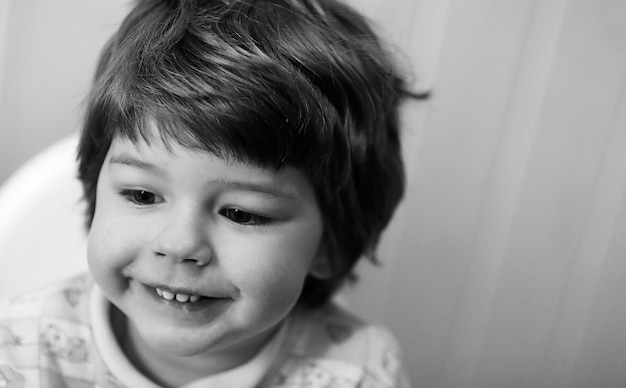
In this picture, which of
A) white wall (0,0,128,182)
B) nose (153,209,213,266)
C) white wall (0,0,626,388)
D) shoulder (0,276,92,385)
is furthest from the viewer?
white wall (0,0,128,182)

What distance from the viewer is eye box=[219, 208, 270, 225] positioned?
65 cm

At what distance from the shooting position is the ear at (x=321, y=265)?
794 millimetres

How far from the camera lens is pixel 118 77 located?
66 cm

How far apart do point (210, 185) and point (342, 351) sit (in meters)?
0.30

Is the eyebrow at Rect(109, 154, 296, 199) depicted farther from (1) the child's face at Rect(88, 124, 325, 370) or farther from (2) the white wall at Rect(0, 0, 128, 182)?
(2) the white wall at Rect(0, 0, 128, 182)

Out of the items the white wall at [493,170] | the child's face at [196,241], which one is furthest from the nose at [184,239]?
the white wall at [493,170]

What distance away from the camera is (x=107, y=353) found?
739 millimetres

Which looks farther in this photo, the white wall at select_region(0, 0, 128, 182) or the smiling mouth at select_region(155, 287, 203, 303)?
the white wall at select_region(0, 0, 128, 182)

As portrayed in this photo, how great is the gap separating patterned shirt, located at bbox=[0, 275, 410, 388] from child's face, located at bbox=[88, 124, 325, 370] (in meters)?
0.08

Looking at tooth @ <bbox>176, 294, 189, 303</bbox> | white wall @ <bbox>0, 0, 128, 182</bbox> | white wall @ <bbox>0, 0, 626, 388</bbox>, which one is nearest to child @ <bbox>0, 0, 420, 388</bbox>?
tooth @ <bbox>176, 294, 189, 303</bbox>

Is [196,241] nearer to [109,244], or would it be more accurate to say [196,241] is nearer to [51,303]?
[109,244]

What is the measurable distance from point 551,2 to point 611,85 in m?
0.12

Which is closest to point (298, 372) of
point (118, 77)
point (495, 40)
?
point (118, 77)

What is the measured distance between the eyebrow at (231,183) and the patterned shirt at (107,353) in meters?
0.18
